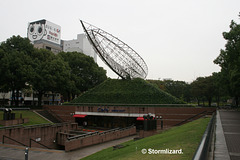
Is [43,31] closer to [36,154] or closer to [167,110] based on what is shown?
[167,110]

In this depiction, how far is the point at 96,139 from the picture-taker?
21.8m

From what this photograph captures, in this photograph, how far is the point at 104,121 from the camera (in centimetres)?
3438

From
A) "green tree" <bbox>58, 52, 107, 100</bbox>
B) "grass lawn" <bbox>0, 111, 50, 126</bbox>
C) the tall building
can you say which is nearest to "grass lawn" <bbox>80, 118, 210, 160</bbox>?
"grass lawn" <bbox>0, 111, 50, 126</bbox>

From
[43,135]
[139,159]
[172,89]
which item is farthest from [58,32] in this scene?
[139,159]

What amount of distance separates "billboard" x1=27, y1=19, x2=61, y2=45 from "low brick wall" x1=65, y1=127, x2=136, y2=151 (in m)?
80.1

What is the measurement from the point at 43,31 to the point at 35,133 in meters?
77.9

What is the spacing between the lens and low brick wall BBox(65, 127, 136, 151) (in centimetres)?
1847

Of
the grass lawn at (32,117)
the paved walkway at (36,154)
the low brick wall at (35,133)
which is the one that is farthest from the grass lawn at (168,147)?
the grass lawn at (32,117)

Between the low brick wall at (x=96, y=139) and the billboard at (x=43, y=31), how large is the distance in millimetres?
80072

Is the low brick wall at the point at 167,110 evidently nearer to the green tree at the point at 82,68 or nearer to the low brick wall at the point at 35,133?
the low brick wall at the point at 35,133

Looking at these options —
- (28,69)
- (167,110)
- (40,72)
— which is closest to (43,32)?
(40,72)

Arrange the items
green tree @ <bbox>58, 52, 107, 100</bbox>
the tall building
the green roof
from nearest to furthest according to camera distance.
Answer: the green roof → green tree @ <bbox>58, 52, 107, 100</bbox> → the tall building

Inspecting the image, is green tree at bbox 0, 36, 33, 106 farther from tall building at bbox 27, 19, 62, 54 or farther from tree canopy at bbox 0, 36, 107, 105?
tall building at bbox 27, 19, 62, 54

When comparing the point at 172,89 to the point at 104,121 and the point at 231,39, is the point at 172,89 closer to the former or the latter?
the point at 104,121
